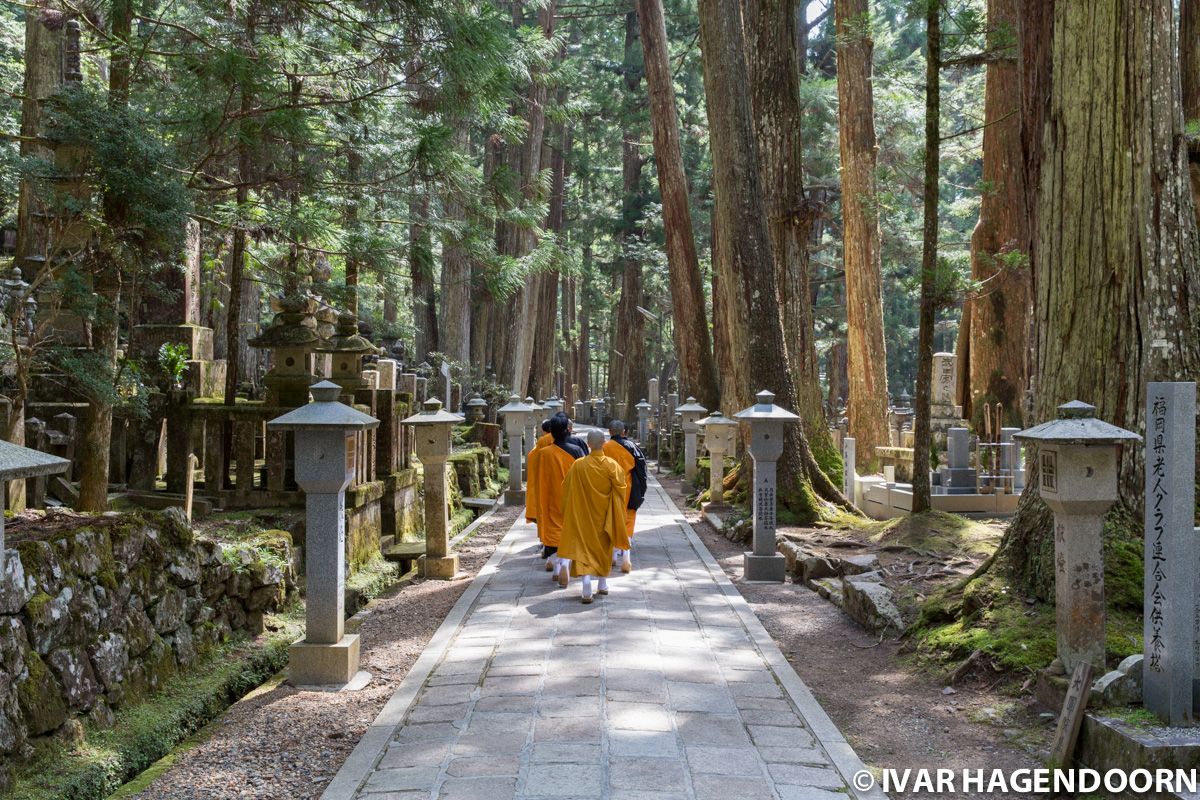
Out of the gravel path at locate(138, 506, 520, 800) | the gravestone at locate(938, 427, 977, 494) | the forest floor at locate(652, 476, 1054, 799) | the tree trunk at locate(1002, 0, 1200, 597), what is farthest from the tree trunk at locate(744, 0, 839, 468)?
the gravel path at locate(138, 506, 520, 800)

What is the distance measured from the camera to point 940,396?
645 inches

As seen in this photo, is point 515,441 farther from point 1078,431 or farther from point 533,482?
point 1078,431

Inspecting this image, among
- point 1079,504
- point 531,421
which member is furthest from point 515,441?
point 1079,504

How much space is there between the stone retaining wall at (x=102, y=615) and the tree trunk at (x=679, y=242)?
13.7m

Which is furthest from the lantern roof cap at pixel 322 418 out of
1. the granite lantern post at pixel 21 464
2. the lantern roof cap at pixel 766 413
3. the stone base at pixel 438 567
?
the lantern roof cap at pixel 766 413

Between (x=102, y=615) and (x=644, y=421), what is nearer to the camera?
(x=102, y=615)

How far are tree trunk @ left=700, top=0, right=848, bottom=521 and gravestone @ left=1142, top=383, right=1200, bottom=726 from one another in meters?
7.81

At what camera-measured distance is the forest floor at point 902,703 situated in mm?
4742

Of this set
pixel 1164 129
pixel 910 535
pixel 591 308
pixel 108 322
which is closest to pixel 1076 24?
pixel 1164 129

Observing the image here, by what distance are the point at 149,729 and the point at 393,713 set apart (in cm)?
126

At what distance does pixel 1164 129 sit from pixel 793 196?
27.0 ft

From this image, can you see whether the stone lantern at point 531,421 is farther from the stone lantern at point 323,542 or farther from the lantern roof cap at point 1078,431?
the lantern roof cap at point 1078,431

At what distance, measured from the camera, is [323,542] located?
19.4ft

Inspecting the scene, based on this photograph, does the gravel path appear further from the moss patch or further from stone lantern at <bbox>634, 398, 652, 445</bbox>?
stone lantern at <bbox>634, 398, 652, 445</bbox>
